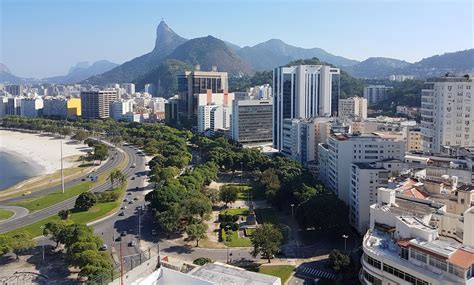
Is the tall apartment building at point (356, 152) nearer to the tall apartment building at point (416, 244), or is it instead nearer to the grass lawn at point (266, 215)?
the grass lawn at point (266, 215)

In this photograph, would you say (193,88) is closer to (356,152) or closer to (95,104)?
(95,104)

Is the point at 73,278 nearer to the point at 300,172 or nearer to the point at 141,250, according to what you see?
the point at 141,250

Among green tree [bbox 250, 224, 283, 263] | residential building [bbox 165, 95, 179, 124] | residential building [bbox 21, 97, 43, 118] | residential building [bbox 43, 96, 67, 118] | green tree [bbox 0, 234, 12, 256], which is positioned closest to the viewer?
green tree [bbox 0, 234, 12, 256]

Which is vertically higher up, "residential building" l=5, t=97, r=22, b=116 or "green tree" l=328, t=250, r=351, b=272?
"residential building" l=5, t=97, r=22, b=116

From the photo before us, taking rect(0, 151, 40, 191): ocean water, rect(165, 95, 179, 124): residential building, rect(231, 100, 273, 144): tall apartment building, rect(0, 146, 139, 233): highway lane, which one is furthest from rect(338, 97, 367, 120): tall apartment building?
rect(0, 151, 40, 191): ocean water

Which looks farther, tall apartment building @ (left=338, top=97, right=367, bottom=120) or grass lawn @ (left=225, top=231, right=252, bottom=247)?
tall apartment building @ (left=338, top=97, right=367, bottom=120)

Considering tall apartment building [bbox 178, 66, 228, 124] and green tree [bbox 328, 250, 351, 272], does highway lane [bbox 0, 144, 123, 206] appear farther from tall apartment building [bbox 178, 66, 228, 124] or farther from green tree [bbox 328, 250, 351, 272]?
tall apartment building [bbox 178, 66, 228, 124]

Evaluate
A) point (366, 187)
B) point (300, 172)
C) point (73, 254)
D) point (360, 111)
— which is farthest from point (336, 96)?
point (73, 254)
